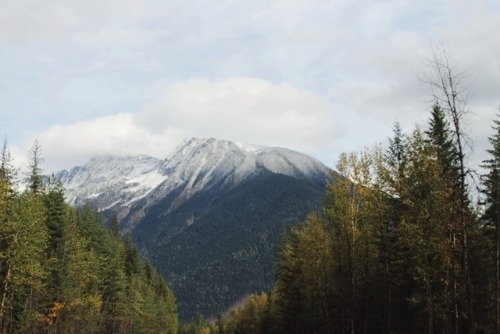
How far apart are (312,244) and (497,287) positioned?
69.8ft

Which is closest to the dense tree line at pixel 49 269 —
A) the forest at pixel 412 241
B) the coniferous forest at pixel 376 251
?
the coniferous forest at pixel 376 251

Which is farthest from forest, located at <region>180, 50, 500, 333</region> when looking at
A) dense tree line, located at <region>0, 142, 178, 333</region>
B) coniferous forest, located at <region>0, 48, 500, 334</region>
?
dense tree line, located at <region>0, 142, 178, 333</region>

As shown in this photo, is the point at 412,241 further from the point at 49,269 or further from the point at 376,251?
the point at 49,269

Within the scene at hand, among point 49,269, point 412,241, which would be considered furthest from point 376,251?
point 49,269

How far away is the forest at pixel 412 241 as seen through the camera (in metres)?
26.5

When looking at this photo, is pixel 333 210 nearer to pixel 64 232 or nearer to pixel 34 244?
pixel 34 244

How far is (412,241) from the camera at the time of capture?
94.1 ft

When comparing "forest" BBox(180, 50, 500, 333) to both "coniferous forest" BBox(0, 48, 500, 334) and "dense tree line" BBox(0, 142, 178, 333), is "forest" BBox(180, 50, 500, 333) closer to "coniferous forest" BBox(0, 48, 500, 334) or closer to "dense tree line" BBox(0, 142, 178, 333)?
"coniferous forest" BBox(0, 48, 500, 334)

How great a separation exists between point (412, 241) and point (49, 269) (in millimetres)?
32591

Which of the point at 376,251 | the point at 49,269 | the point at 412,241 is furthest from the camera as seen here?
the point at 49,269

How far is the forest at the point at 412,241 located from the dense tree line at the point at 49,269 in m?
22.3

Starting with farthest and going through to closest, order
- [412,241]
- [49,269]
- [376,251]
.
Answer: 1. [49,269]
2. [376,251]
3. [412,241]

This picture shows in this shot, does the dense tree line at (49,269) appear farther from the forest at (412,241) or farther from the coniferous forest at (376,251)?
the forest at (412,241)

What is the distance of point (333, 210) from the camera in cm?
3612
